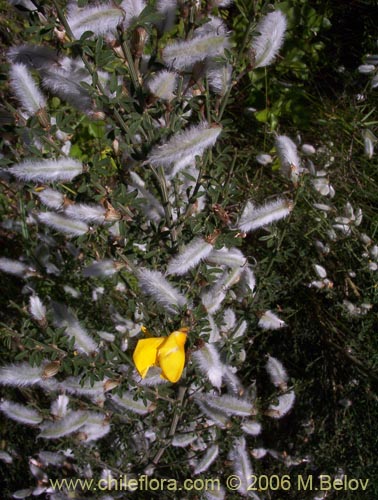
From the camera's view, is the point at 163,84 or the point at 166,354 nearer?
the point at 163,84

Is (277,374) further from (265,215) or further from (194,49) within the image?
(194,49)

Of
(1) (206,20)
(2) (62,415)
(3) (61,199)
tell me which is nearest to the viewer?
(1) (206,20)

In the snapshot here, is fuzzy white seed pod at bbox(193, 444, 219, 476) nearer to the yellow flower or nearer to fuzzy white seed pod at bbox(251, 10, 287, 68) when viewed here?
the yellow flower

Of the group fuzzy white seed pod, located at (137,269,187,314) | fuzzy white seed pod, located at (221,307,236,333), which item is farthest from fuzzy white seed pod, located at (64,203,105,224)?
fuzzy white seed pod, located at (221,307,236,333)

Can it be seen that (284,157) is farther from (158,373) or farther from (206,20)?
(158,373)

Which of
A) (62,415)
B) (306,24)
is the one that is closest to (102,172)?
(62,415)

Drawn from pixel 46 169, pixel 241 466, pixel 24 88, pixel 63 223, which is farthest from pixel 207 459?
pixel 24 88
